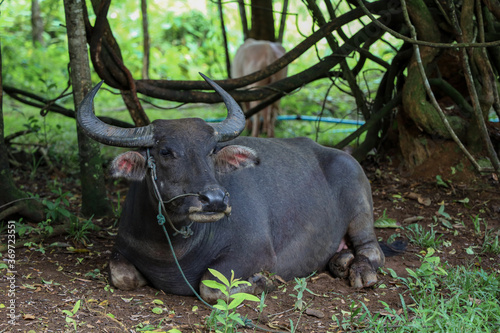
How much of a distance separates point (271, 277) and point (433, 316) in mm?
1172

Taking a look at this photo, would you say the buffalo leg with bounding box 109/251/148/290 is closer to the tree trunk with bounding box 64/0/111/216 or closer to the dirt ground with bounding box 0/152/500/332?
the dirt ground with bounding box 0/152/500/332

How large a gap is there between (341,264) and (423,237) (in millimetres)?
818

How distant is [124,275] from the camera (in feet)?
12.1

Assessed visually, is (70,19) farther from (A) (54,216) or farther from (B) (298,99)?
(B) (298,99)

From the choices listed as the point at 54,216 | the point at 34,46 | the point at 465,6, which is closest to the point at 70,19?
the point at 54,216

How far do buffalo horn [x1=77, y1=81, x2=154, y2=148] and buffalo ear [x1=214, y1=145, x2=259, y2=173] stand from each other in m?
0.50

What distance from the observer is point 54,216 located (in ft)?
14.6

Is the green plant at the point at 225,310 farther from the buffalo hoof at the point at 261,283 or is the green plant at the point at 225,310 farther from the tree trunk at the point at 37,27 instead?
the tree trunk at the point at 37,27

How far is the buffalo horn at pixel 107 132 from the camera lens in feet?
11.1

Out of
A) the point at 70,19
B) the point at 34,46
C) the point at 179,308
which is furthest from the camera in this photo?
the point at 34,46

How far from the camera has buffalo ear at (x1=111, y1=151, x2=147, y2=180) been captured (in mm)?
3432

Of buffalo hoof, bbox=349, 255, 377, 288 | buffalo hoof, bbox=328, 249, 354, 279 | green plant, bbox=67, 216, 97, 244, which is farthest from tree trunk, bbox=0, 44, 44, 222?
buffalo hoof, bbox=349, 255, 377, 288

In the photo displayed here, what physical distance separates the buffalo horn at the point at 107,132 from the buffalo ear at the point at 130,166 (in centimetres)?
7

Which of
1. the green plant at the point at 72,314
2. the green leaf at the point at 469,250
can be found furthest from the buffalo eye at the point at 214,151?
the green leaf at the point at 469,250
